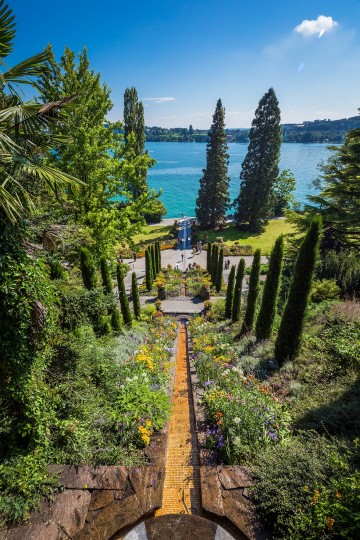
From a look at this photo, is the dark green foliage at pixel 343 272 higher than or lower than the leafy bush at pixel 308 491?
lower

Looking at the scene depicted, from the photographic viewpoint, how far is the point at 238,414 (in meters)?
5.52

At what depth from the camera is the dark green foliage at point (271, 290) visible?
9891 mm

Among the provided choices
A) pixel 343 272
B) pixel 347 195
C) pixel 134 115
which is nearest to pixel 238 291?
pixel 343 272

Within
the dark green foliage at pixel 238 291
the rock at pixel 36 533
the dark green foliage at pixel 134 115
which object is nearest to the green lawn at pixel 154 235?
the dark green foliage at pixel 134 115

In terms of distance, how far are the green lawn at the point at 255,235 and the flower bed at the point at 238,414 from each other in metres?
24.0

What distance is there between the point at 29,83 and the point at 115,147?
7482mm

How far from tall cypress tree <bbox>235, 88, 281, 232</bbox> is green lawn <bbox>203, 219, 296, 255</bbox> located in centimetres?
146

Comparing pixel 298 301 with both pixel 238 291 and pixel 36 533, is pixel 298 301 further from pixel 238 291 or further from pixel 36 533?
pixel 36 533

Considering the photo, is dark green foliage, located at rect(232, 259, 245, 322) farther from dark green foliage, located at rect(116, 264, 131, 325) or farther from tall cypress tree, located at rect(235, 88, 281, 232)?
tall cypress tree, located at rect(235, 88, 281, 232)

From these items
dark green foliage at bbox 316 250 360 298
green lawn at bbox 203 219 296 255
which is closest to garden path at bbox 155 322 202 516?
dark green foliage at bbox 316 250 360 298

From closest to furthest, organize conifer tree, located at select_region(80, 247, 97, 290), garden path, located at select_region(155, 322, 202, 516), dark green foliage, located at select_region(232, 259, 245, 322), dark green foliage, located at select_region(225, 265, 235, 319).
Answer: garden path, located at select_region(155, 322, 202, 516)
conifer tree, located at select_region(80, 247, 97, 290)
dark green foliage, located at select_region(232, 259, 245, 322)
dark green foliage, located at select_region(225, 265, 235, 319)

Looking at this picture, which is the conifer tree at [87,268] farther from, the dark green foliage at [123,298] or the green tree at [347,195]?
the green tree at [347,195]

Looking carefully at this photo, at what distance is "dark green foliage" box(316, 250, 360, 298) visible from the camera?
13781 millimetres

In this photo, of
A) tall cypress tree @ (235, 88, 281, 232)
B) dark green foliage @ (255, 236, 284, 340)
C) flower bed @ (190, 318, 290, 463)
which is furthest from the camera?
tall cypress tree @ (235, 88, 281, 232)
